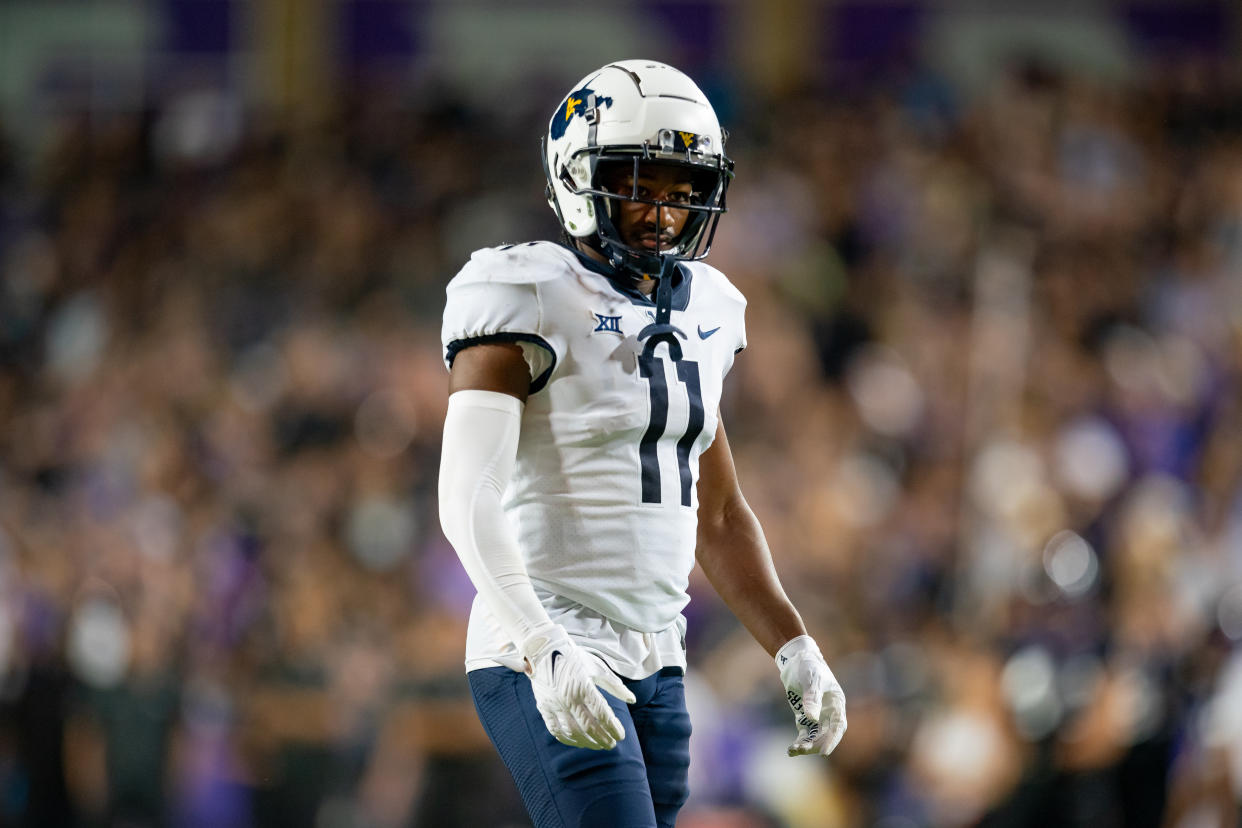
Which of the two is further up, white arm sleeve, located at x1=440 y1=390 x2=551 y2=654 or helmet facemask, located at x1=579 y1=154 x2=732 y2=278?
helmet facemask, located at x1=579 y1=154 x2=732 y2=278

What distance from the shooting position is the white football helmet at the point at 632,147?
8.68ft

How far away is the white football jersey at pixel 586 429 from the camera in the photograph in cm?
251

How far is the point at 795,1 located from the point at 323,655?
600 centimetres

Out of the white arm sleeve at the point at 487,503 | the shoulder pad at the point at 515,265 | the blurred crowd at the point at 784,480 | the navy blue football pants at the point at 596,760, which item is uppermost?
the shoulder pad at the point at 515,265

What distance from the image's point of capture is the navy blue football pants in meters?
2.40

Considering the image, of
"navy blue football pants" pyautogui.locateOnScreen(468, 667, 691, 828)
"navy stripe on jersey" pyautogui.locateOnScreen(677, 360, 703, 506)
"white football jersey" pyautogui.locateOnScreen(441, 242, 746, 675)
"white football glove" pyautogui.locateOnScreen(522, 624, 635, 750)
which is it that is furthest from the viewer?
"navy stripe on jersey" pyautogui.locateOnScreen(677, 360, 703, 506)

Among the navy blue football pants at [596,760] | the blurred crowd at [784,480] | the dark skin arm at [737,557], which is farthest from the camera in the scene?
the blurred crowd at [784,480]

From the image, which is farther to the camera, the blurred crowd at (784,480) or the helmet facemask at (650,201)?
the blurred crowd at (784,480)

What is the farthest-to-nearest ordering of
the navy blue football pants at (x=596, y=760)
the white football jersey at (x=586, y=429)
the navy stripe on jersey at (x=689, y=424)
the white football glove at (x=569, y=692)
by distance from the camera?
the navy stripe on jersey at (x=689, y=424)
the white football jersey at (x=586, y=429)
the navy blue football pants at (x=596, y=760)
the white football glove at (x=569, y=692)

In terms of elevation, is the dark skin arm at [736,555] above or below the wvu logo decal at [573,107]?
below

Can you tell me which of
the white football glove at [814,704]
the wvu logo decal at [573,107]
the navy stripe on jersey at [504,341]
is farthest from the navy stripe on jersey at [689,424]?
the wvu logo decal at [573,107]

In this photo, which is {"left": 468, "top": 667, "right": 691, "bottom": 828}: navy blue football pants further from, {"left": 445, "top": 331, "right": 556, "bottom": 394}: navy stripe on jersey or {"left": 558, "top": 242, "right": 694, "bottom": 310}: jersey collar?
{"left": 558, "top": 242, "right": 694, "bottom": 310}: jersey collar

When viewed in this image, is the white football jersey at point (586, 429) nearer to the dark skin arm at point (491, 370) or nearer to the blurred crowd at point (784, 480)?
the dark skin arm at point (491, 370)

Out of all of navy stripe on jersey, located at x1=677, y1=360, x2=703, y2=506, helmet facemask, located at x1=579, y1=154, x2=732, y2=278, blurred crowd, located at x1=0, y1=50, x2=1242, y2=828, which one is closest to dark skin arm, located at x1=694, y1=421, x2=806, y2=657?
navy stripe on jersey, located at x1=677, y1=360, x2=703, y2=506
